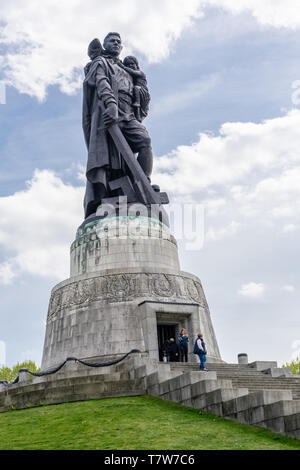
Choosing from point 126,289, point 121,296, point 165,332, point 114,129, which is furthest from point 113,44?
point 165,332

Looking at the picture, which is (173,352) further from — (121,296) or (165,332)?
(121,296)

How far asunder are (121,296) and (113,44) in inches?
526

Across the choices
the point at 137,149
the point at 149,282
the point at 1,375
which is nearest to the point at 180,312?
the point at 149,282

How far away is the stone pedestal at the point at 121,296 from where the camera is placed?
23078 mm

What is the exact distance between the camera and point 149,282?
2419 centimetres

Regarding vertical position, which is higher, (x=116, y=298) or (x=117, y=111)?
(x=117, y=111)


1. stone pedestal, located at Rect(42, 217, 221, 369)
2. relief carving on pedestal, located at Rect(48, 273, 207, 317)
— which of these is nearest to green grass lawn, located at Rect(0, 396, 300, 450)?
stone pedestal, located at Rect(42, 217, 221, 369)

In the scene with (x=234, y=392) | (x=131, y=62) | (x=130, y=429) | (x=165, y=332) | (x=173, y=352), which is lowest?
(x=130, y=429)

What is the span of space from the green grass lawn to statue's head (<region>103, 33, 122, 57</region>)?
750 inches

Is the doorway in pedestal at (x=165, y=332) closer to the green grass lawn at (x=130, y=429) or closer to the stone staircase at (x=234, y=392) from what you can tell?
the stone staircase at (x=234, y=392)

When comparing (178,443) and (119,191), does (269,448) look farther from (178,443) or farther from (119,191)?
(119,191)

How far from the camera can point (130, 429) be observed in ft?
42.1

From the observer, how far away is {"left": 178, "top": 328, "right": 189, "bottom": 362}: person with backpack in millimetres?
21438
